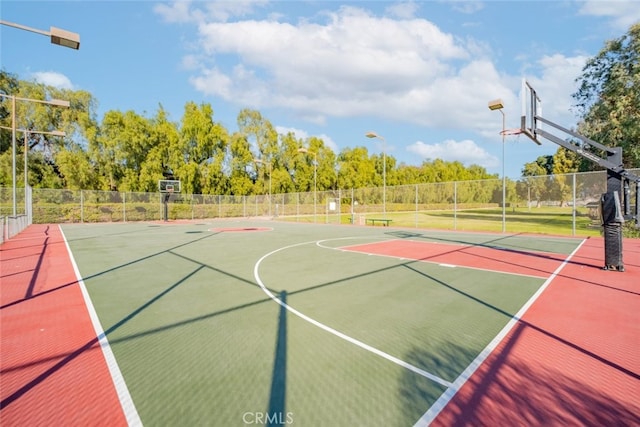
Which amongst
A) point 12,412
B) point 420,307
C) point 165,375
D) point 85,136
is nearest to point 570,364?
point 420,307

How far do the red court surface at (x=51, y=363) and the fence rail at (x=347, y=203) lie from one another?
43.5 feet

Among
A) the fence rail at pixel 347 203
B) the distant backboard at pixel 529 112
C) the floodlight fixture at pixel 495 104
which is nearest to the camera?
the distant backboard at pixel 529 112

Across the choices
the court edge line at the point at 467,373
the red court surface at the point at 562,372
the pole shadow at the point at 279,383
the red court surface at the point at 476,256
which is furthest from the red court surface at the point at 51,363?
the red court surface at the point at 476,256

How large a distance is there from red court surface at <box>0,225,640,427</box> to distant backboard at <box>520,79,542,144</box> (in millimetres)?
5441

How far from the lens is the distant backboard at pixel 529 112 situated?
410 inches

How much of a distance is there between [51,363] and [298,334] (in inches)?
113

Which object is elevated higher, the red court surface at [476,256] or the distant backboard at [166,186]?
the distant backboard at [166,186]

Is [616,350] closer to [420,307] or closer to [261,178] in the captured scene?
[420,307]

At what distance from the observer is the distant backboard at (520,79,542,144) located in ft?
34.2

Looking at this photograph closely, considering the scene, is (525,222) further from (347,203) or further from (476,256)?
(347,203)

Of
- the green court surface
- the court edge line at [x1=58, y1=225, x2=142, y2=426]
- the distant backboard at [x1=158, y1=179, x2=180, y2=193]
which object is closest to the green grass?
the green court surface

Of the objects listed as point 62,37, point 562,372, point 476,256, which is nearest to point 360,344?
point 562,372

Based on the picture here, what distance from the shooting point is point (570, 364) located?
382 centimetres

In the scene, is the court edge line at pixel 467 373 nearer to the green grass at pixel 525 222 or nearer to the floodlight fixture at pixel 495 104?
the floodlight fixture at pixel 495 104
